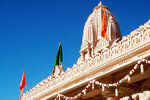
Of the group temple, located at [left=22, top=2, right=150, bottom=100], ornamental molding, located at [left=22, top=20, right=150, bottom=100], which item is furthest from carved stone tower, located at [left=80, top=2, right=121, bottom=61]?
temple, located at [left=22, top=2, right=150, bottom=100]

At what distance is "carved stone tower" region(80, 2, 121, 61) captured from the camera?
2505 cm

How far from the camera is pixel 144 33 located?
32.3ft

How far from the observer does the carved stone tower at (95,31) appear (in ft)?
82.2

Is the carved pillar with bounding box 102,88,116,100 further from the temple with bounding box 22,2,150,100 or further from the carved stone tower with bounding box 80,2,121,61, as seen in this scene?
the carved stone tower with bounding box 80,2,121,61

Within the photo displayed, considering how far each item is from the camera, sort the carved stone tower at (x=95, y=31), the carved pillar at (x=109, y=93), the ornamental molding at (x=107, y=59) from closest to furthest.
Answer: the ornamental molding at (x=107, y=59), the carved pillar at (x=109, y=93), the carved stone tower at (x=95, y=31)

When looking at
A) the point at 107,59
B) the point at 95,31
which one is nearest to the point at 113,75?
the point at 107,59

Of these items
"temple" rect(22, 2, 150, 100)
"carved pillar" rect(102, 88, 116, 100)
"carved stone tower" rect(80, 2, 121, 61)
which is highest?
"carved stone tower" rect(80, 2, 121, 61)

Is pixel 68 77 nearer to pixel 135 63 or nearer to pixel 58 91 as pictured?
pixel 58 91

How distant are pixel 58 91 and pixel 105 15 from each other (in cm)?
1596

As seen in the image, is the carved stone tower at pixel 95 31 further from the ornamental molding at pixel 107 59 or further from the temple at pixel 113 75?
the temple at pixel 113 75

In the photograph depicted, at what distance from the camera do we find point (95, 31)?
2662 centimetres

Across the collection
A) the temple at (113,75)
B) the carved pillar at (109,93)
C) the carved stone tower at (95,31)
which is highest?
the carved stone tower at (95,31)

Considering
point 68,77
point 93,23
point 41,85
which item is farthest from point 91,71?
point 93,23

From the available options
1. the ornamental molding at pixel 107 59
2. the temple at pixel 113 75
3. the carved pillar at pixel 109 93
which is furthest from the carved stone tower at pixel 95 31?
the carved pillar at pixel 109 93
